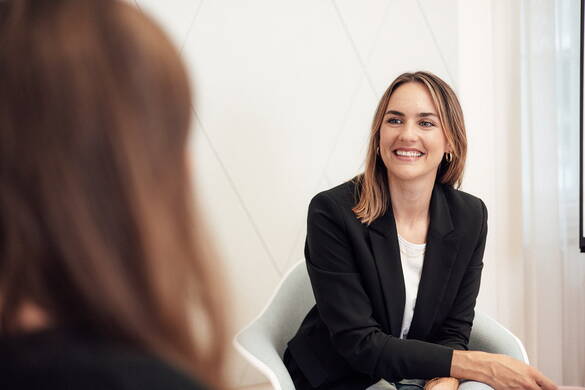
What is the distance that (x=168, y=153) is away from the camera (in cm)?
59

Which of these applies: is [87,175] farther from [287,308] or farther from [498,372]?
[287,308]

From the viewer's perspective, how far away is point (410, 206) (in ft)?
5.92

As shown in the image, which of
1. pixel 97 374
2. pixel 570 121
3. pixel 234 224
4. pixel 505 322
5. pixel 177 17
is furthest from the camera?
pixel 505 322

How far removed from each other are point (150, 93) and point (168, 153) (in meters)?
0.06

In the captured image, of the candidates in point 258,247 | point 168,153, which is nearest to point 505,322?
point 258,247

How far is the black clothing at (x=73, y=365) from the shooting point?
52 cm

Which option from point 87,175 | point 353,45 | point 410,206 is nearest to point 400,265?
point 410,206

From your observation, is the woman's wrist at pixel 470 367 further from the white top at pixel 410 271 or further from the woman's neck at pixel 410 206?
the woman's neck at pixel 410 206

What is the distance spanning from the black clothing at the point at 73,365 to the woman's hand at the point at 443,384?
1141 millimetres

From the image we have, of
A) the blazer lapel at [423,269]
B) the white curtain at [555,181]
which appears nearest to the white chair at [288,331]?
the blazer lapel at [423,269]

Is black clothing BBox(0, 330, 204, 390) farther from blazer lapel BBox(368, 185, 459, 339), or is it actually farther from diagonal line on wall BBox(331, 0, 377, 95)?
diagonal line on wall BBox(331, 0, 377, 95)

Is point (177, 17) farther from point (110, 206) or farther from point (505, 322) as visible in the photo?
point (505, 322)

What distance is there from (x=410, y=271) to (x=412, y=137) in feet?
1.25

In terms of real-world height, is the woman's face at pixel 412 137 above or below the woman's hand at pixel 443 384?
above
